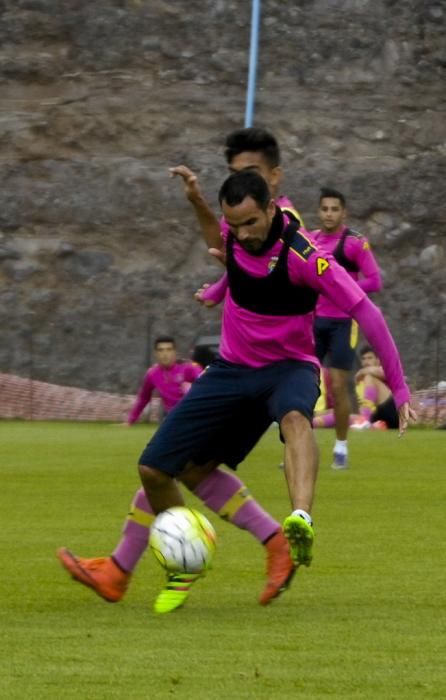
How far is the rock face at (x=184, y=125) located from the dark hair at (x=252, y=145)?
24253 millimetres

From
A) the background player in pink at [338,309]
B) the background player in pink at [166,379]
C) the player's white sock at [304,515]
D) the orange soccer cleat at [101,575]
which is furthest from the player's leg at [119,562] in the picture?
the background player in pink at [166,379]

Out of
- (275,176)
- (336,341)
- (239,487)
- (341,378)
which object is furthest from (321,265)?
(336,341)

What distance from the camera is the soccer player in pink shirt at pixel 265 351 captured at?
7.52 m

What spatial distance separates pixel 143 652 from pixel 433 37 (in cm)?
2876

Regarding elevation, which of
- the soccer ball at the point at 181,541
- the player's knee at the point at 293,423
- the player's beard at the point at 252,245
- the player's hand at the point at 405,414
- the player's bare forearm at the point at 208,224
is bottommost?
the soccer ball at the point at 181,541

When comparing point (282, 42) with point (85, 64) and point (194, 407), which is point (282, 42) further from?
point (194, 407)

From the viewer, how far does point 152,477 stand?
754cm

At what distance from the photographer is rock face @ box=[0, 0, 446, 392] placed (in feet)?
108

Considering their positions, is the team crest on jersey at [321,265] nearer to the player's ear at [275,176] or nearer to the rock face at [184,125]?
the player's ear at [275,176]

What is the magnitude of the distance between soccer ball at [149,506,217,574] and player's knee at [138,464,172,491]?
0.12m

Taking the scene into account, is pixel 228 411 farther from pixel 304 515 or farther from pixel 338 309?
pixel 338 309

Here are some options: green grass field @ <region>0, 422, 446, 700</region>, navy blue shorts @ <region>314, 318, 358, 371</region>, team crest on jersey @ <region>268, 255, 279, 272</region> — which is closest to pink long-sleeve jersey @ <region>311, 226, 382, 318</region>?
navy blue shorts @ <region>314, 318, 358, 371</region>

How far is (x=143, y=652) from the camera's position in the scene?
6.03 metres

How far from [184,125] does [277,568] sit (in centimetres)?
2647
